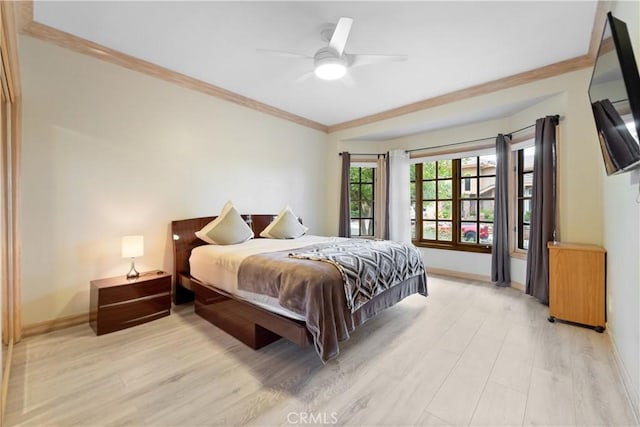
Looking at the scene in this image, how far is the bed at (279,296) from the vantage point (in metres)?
1.98

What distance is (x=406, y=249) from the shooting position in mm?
3131

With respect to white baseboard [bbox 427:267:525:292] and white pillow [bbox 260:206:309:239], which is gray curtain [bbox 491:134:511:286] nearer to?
white baseboard [bbox 427:267:525:292]

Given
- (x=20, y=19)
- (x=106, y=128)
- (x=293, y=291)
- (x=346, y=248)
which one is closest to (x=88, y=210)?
(x=106, y=128)

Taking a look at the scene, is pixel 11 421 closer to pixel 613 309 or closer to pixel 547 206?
pixel 613 309

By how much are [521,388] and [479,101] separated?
334cm

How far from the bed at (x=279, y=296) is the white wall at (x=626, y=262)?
158cm

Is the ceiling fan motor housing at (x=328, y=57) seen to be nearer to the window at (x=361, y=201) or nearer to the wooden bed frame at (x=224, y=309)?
the wooden bed frame at (x=224, y=309)

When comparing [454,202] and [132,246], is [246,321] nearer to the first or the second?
[132,246]

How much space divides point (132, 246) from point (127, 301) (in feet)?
1.71

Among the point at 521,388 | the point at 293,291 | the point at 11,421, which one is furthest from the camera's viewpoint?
the point at 293,291

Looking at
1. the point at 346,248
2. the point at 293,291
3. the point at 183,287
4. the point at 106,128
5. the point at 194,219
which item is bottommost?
the point at 183,287

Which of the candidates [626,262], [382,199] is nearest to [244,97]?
[382,199]

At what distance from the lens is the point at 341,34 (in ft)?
7.41

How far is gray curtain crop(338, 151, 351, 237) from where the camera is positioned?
206 inches
